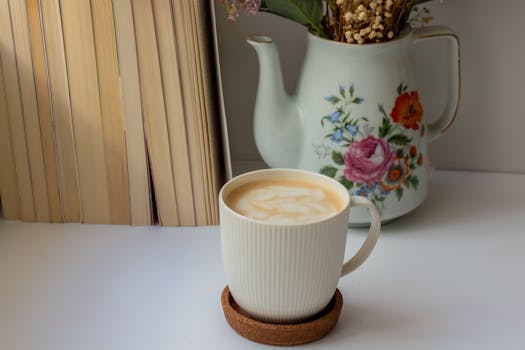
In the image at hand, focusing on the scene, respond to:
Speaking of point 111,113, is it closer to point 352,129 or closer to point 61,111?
point 61,111

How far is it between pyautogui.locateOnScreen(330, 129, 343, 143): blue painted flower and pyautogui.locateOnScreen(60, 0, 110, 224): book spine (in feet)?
0.82

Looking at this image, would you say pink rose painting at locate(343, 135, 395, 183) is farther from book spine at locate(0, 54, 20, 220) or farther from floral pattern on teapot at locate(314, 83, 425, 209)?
book spine at locate(0, 54, 20, 220)

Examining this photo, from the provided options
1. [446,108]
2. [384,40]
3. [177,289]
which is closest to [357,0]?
[384,40]

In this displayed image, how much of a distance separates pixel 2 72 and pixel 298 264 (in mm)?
401

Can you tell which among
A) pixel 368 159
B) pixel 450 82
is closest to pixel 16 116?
pixel 368 159

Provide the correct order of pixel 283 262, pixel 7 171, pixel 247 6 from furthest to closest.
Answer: pixel 7 171
pixel 247 6
pixel 283 262

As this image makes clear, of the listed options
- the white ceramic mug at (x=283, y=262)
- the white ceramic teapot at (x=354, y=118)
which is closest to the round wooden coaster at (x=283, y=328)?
the white ceramic mug at (x=283, y=262)

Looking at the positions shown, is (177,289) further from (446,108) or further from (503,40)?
(503,40)

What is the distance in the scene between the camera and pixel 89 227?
2.89ft

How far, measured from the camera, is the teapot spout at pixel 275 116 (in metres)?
0.83

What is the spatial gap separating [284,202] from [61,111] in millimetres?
292

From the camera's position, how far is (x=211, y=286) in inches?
30.6

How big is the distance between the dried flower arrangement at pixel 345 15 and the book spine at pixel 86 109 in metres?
0.15

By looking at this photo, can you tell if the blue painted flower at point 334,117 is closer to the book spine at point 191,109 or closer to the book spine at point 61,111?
the book spine at point 191,109
